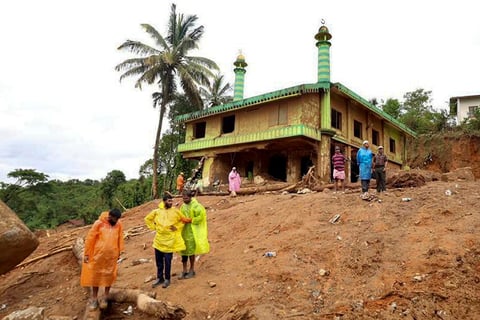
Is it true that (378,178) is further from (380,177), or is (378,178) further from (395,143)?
(395,143)

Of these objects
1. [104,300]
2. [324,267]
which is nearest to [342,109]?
[324,267]

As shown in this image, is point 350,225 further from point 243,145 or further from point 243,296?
point 243,145

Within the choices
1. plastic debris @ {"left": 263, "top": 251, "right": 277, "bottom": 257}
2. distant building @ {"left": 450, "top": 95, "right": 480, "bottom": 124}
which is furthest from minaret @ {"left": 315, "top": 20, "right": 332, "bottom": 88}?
distant building @ {"left": 450, "top": 95, "right": 480, "bottom": 124}

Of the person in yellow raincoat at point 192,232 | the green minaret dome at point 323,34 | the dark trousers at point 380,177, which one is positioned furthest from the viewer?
the green minaret dome at point 323,34

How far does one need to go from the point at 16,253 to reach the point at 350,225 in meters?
5.92

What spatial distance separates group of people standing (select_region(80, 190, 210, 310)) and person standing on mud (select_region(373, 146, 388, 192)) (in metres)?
Result: 5.06

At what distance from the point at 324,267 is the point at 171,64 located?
1823 cm

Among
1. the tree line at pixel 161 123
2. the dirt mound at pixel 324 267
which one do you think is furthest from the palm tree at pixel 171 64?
the dirt mound at pixel 324 267

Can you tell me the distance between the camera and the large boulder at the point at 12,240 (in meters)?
5.96

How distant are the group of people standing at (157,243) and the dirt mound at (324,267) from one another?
0.90ft

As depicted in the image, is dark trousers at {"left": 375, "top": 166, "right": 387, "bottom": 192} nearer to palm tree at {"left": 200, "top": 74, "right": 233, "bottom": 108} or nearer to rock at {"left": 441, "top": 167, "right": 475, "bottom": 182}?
rock at {"left": 441, "top": 167, "right": 475, "bottom": 182}

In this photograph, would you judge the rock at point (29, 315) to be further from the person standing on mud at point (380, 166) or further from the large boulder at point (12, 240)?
the person standing on mud at point (380, 166)

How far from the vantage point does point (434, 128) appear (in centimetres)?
Result: 2950

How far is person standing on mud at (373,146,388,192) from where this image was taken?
9.07 meters
